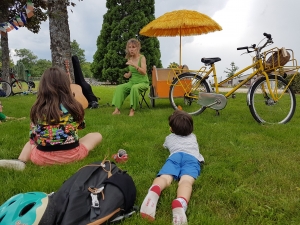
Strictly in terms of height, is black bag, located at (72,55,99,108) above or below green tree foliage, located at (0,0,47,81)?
below

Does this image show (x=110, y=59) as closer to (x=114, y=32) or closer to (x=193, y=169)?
(x=114, y=32)

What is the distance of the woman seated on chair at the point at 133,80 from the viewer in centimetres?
580

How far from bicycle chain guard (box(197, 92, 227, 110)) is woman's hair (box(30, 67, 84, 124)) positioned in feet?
10.1

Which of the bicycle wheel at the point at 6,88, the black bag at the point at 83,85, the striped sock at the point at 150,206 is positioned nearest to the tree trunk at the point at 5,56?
the bicycle wheel at the point at 6,88

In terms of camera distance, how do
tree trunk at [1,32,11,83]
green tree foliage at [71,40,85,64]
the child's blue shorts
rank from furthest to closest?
green tree foliage at [71,40,85,64] → tree trunk at [1,32,11,83] → the child's blue shorts

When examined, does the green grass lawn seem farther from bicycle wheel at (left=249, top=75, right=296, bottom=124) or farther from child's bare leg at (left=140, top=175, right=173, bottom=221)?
bicycle wheel at (left=249, top=75, right=296, bottom=124)

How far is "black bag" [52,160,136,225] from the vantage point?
1663 mm

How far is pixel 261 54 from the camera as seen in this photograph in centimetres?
475

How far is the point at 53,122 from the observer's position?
8.82 ft

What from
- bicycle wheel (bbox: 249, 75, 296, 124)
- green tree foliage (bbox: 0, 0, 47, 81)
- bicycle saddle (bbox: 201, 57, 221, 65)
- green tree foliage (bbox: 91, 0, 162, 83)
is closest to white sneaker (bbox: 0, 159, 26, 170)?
bicycle wheel (bbox: 249, 75, 296, 124)

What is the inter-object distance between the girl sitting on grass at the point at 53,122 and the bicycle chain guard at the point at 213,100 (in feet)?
9.91

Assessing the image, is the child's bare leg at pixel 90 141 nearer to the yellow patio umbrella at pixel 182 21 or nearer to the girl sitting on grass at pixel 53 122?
the girl sitting on grass at pixel 53 122

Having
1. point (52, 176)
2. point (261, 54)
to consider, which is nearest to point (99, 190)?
point (52, 176)

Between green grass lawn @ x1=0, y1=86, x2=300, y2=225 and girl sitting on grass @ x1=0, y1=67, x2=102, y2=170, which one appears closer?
green grass lawn @ x1=0, y1=86, x2=300, y2=225
